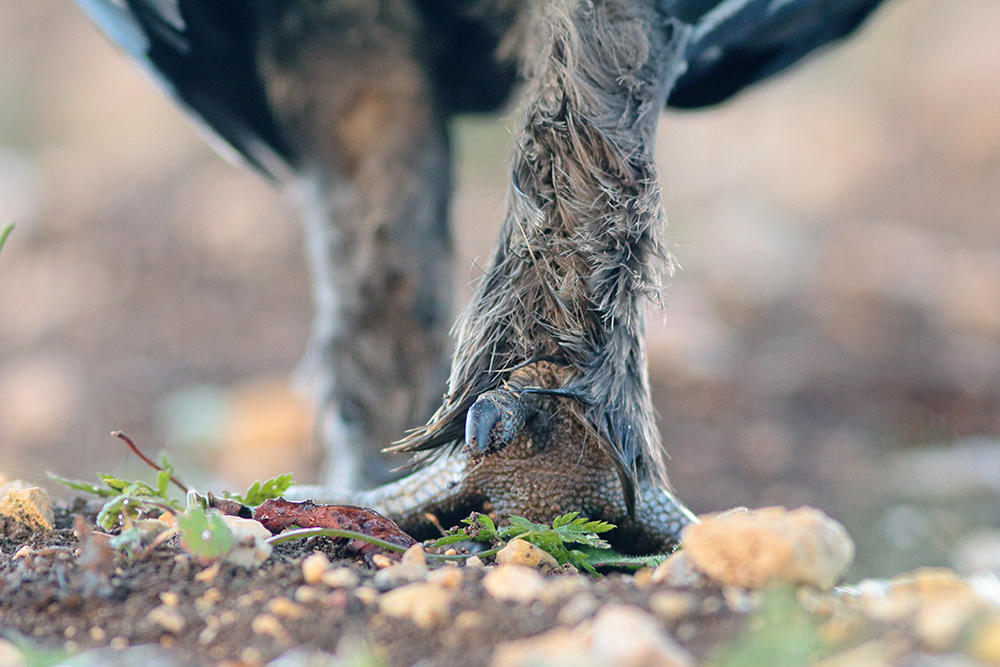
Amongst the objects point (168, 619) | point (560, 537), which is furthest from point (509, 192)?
point (168, 619)

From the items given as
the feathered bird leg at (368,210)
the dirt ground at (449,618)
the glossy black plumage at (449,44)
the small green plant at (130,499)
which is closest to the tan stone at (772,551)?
the dirt ground at (449,618)

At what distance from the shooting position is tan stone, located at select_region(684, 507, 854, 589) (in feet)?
2.58

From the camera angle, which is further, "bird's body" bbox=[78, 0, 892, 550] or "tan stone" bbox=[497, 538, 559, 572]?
"bird's body" bbox=[78, 0, 892, 550]

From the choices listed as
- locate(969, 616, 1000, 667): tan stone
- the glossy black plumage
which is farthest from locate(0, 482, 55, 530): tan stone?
locate(969, 616, 1000, 667): tan stone

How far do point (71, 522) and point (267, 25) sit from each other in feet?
2.96

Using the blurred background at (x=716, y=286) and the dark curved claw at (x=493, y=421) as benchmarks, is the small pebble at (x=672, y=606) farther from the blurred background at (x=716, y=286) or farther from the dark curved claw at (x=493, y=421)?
the blurred background at (x=716, y=286)

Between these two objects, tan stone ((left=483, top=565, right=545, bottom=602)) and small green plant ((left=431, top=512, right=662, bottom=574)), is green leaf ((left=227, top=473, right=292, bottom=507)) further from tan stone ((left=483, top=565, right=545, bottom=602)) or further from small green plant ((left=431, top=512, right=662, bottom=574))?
tan stone ((left=483, top=565, right=545, bottom=602))

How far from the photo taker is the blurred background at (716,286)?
3396 mm

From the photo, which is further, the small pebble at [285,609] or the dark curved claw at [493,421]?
the dark curved claw at [493,421]

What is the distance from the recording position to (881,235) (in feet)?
18.0

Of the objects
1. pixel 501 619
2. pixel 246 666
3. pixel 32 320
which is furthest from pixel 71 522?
pixel 32 320

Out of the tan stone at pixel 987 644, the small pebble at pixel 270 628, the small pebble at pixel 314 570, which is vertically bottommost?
the tan stone at pixel 987 644

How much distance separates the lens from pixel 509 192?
48.9 inches

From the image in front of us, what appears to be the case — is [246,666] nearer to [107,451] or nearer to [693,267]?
[107,451]
